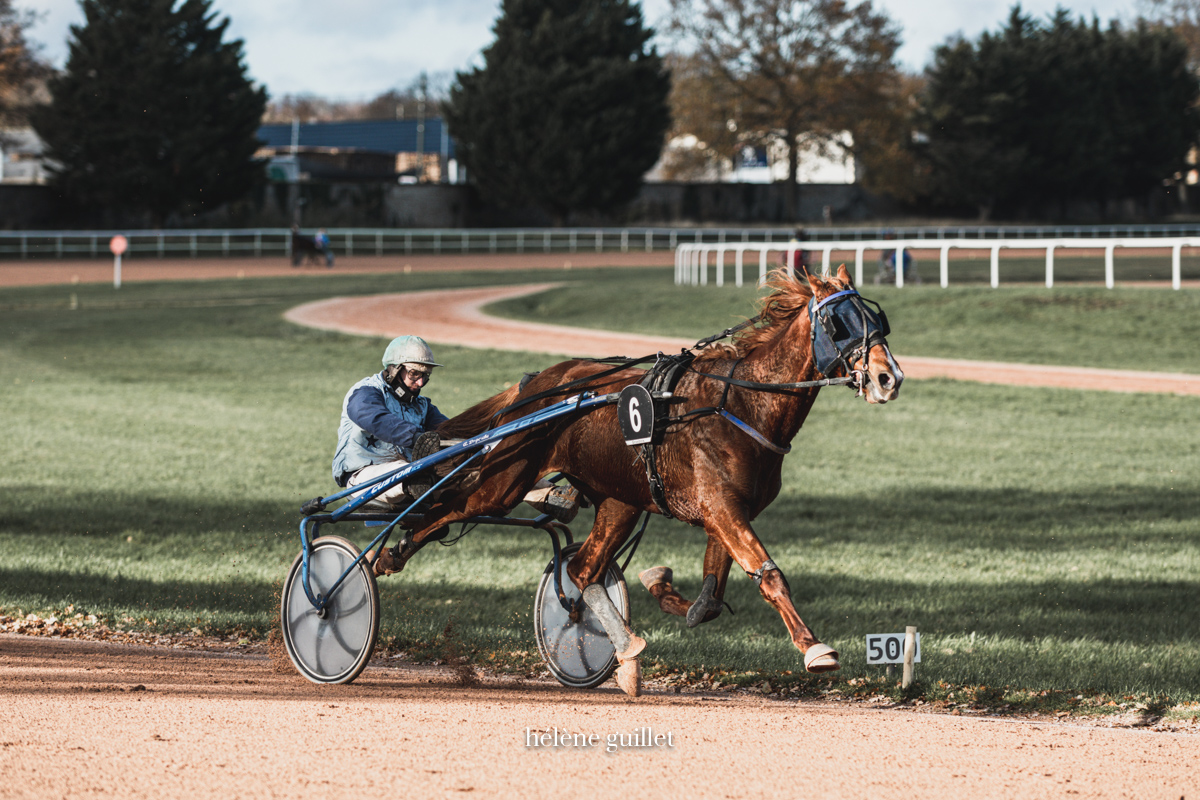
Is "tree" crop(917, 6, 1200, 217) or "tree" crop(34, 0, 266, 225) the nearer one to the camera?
"tree" crop(34, 0, 266, 225)

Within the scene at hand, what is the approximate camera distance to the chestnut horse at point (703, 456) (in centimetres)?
452

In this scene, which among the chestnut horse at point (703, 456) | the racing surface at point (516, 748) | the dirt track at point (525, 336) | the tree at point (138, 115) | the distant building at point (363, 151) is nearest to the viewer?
the racing surface at point (516, 748)

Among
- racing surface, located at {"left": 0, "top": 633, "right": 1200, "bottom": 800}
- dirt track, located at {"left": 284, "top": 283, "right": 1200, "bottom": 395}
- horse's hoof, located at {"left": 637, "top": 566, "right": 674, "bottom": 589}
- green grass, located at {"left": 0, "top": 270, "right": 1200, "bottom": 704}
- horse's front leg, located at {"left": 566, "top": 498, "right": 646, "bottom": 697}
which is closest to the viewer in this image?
racing surface, located at {"left": 0, "top": 633, "right": 1200, "bottom": 800}

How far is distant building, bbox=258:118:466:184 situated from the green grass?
3827 centimetres

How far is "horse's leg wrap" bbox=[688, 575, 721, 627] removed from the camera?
15.4 feet

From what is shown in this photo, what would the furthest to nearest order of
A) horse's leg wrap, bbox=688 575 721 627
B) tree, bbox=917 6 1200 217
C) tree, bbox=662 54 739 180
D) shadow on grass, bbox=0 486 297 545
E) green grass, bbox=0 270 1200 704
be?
tree, bbox=917 6 1200 217 → tree, bbox=662 54 739 180 → shadow on grass, bbox=0 486 297 545 → green grass, bbox=0 270 1200 704 → horse's leg wrap, bbox=688 575 721 627

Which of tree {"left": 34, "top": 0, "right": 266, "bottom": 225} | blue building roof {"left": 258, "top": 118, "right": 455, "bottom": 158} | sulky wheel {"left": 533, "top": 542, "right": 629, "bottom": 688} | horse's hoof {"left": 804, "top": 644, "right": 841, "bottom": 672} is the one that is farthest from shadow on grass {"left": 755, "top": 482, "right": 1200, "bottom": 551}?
blue building roof {"left": 258, "top": 118, "right": 455, "bottom": 158}

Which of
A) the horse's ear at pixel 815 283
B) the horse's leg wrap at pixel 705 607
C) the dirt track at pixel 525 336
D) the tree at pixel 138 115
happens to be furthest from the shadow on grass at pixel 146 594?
the tree at pixel 138 115

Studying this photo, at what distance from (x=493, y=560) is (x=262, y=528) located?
5.99ft

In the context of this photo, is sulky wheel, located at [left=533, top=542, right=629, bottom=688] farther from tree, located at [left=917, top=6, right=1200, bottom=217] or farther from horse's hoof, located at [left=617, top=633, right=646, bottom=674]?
tree, located at [left=917, top=6, right=1200, bottom=217]

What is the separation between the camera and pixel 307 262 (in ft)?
121

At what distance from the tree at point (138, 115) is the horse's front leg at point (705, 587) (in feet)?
123

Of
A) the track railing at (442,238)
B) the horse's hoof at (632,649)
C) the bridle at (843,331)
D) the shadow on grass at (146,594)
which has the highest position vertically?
the track railing at (442,238)

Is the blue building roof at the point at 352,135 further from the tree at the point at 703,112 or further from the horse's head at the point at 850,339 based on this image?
the horse's head at the point at 850,339
